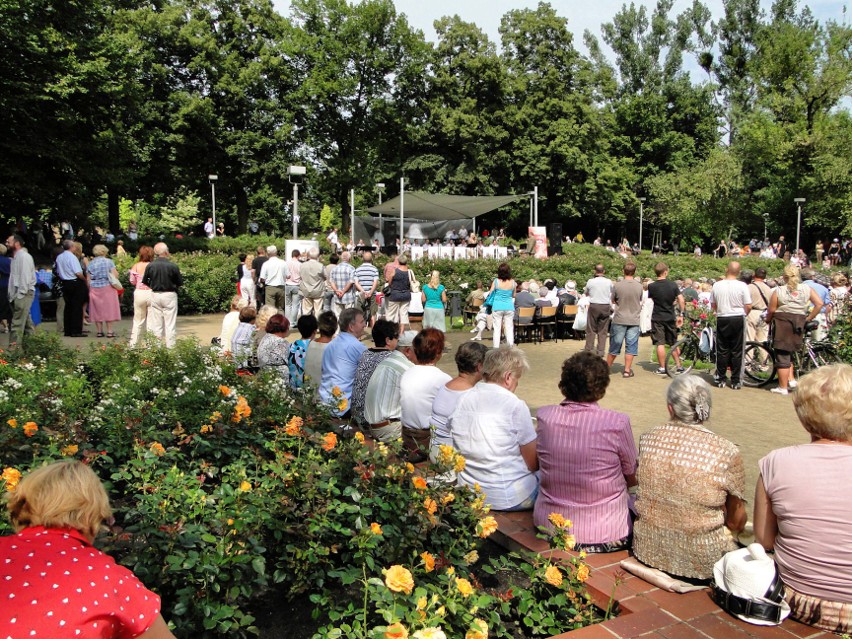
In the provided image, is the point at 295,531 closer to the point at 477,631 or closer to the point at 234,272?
the point at 477,631

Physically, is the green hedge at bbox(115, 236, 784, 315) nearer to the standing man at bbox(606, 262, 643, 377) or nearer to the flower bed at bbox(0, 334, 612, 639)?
the standing man at bbox(606, 262, 643, 377)

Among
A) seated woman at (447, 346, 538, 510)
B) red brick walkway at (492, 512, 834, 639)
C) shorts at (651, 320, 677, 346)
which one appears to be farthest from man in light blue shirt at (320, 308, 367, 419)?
shorts at (651, 320, 677, 346)

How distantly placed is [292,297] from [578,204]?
115 ft

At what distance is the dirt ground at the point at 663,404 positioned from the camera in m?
6.81

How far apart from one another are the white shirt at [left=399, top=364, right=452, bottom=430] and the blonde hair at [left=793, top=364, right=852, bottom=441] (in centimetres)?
240

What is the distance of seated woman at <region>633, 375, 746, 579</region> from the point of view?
10.5ft

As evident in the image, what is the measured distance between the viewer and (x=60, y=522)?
2107 mm

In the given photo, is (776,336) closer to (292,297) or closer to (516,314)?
(516,314)

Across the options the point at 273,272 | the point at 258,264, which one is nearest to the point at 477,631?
the point at 273,272

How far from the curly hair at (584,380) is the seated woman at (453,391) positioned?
730 mm

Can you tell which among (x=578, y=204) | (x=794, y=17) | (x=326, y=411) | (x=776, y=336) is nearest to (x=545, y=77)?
(x=578, y=204)

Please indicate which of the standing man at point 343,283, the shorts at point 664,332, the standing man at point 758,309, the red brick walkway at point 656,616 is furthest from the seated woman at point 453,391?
the standing man at point 343,283

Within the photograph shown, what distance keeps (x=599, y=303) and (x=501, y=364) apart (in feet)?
23.2

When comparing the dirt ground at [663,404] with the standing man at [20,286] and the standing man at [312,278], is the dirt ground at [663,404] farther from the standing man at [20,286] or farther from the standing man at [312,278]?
the standing man at [312,278]
